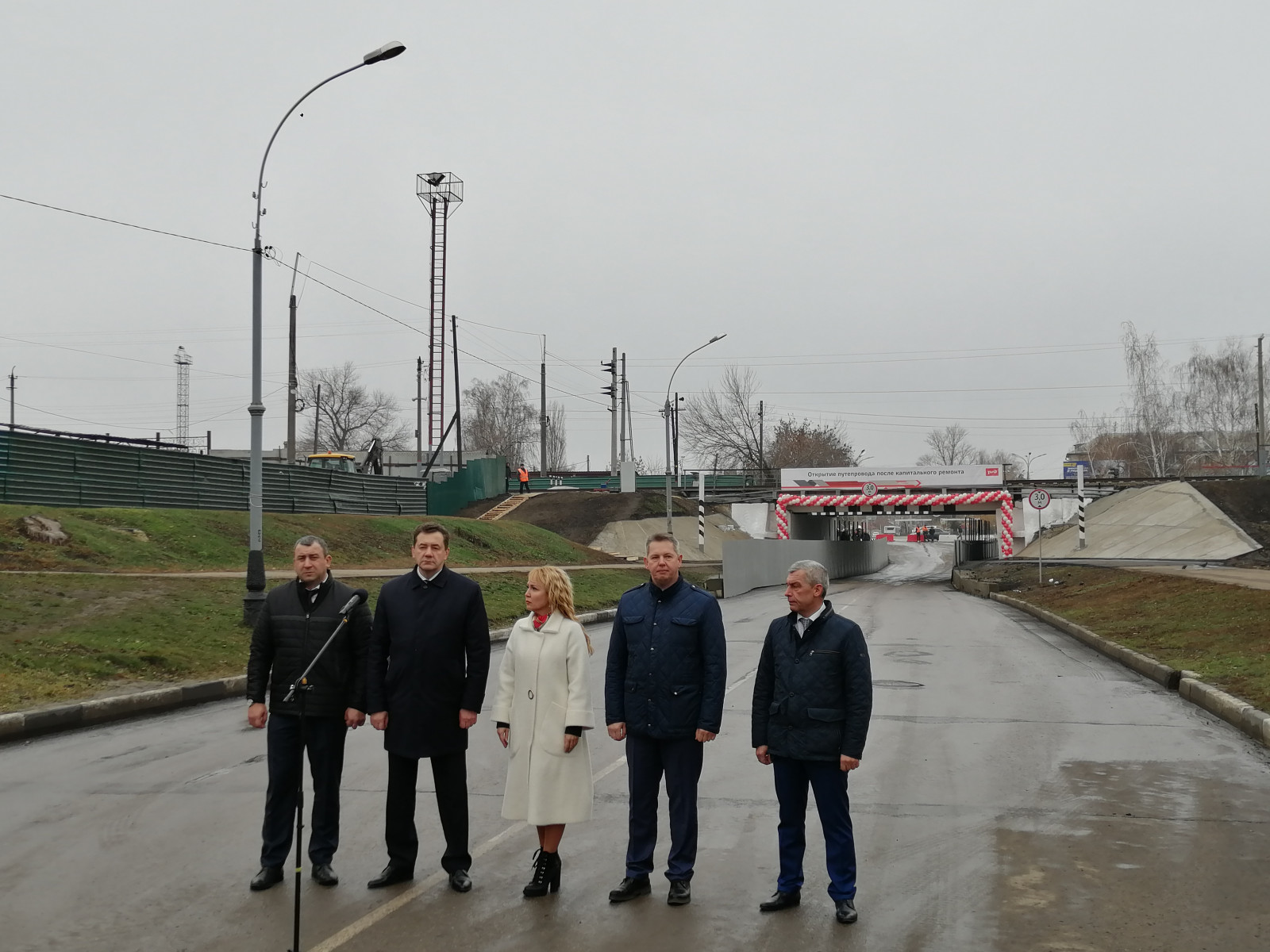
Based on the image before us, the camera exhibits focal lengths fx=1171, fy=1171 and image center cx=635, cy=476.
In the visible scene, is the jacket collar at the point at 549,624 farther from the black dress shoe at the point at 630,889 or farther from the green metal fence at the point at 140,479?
the green metal fence at the point at 140,479

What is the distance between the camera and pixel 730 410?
96.3 m

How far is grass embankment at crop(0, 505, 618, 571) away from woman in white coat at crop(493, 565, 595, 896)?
18.2 meters

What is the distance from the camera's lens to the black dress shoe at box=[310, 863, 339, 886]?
582 cm

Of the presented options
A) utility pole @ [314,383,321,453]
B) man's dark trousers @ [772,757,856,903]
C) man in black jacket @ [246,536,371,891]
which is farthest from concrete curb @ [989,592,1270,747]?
utility pole @ [314,383,321,453]

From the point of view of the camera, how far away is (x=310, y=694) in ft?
19.5

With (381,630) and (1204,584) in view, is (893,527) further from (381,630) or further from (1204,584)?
(381,630)

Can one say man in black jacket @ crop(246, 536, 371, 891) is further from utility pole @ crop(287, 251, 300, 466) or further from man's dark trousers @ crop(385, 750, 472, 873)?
utility pole @ crop(287, 251, 300, 466)

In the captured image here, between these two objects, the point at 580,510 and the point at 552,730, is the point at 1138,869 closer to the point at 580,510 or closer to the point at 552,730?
the point at 552,730

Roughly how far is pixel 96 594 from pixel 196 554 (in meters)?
10.4

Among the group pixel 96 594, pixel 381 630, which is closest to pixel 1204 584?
pixel 96 594

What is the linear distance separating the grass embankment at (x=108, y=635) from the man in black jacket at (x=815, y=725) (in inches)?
336

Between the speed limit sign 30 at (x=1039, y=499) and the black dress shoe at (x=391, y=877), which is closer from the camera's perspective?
the black dress shoe at (x=391, y=877)

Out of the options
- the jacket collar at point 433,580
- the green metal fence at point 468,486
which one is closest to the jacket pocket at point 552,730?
the jacket collar at point 433,580

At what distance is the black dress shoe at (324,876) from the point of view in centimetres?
582
